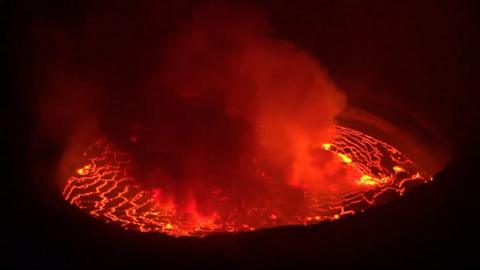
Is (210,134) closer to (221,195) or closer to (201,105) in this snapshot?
(201,105)

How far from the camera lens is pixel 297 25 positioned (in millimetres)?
4090

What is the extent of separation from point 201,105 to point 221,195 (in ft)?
2.95

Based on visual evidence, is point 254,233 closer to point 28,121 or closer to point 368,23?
point 28,121

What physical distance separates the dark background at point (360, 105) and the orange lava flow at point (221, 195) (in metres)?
0.22

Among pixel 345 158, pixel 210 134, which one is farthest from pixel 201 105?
pixel 345 158

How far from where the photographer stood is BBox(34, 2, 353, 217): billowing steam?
2.81 metres

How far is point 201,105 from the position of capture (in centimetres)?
338

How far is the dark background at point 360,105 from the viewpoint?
182 centimetres

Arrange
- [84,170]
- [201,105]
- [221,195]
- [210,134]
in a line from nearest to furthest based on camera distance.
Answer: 1. [221,195]
2. [84,170]
3. [210,134]
4. [201,105]

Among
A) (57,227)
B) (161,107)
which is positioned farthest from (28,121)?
(57,227)

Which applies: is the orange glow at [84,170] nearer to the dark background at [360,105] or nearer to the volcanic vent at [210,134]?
the volcanic vent at [210,134]

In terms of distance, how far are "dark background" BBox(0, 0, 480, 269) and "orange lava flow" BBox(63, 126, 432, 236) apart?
0.74 feet

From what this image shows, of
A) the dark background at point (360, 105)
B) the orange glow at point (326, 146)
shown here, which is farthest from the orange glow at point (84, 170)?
the orange glow at point (326, 146)

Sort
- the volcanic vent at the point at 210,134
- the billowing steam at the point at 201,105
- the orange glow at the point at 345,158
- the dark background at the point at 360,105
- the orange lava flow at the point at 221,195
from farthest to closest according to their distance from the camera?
the orange glow at the point at 345,158, the billowing steam at the point at 201,105, the volcanic vent at the point at 210,134, the orange lava flow at the point at 221,195, the dark background at the point at 360,105
